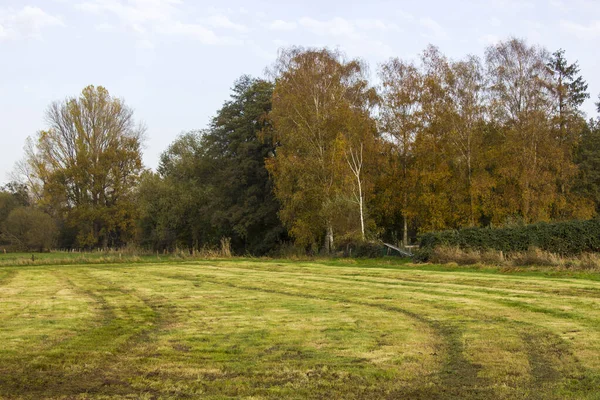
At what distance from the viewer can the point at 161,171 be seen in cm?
7588

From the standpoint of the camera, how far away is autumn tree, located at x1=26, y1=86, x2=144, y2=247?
174ft

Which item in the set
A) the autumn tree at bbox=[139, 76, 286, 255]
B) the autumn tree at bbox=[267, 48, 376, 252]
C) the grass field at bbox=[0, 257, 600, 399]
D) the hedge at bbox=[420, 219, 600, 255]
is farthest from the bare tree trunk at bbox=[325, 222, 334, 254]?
the grass field at bbox=[0, 257, 600, 399]

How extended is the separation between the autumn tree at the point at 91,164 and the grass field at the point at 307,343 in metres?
40.2

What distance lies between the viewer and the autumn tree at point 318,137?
3631cm

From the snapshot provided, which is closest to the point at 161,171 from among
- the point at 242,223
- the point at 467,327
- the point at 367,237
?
the point at 242,223

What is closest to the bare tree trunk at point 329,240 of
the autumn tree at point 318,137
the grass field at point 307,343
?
the autumn tree at point 318,137

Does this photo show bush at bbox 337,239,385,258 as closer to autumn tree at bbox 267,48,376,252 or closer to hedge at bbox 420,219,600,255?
autumn tree at bbox 267,48,376,252

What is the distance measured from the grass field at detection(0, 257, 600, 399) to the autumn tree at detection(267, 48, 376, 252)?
21.2 metres

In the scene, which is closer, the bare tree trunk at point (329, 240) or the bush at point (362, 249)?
the bush at point (362, 249)

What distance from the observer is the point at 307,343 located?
8.22 m

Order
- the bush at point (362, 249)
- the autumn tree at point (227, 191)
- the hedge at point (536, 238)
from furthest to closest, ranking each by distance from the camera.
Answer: the autumn tree at point (227, 191) → the bush at point (362, 249) → the hedge at point (536, 238)

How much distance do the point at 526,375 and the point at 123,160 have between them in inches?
2046

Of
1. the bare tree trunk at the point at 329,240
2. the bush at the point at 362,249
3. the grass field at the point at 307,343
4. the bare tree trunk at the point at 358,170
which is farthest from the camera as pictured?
the bare tree trunk at the point at 329,240

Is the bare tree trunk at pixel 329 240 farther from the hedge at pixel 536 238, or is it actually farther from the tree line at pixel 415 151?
the hedge at pixel 536 238
